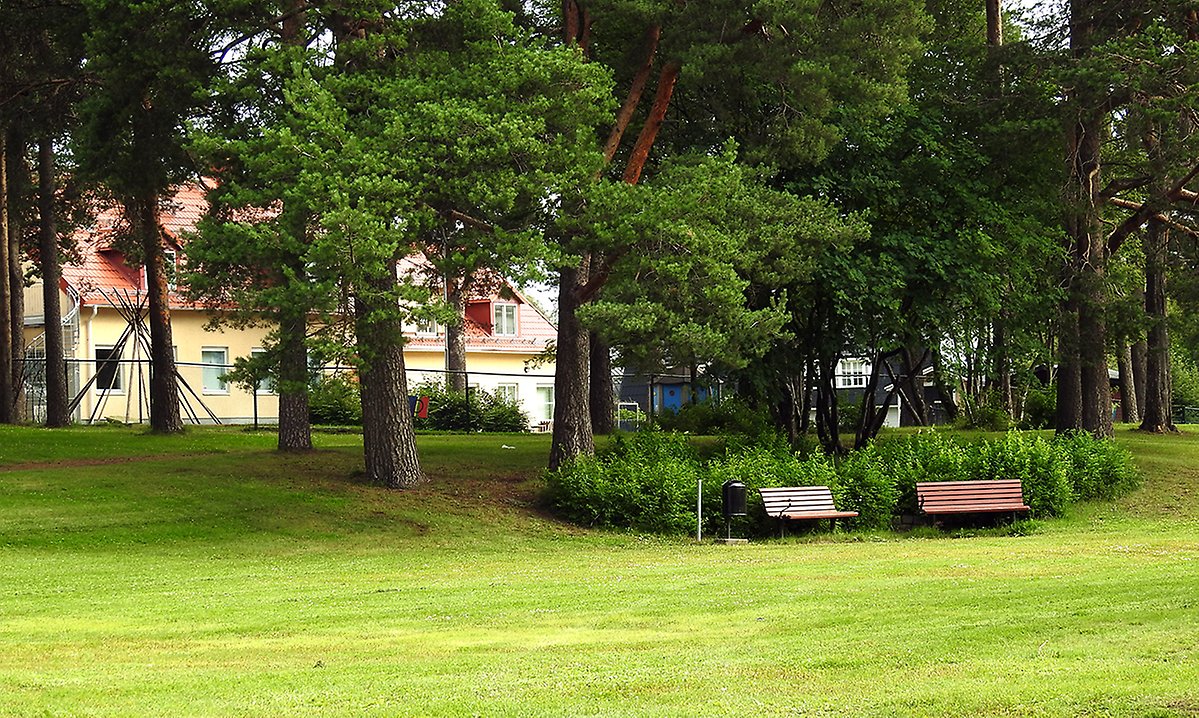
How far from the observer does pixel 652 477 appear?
24.1 metres

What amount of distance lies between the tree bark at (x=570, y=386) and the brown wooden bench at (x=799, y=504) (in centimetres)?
427

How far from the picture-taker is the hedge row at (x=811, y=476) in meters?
23.9

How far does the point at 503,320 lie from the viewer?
57.8 meters

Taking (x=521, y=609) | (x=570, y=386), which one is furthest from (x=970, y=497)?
(x=521, y=609)

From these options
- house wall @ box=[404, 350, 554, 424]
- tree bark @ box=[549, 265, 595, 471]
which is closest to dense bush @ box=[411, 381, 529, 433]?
house wall @ box=[404, 350, 554, 424]

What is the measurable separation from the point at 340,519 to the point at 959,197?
14.7m

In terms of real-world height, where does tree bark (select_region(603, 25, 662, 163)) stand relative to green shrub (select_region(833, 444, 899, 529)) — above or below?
above

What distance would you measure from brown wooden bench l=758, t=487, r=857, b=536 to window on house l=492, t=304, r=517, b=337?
34.5 meters

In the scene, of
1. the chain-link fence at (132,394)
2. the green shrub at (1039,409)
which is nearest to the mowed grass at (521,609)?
A: the chain-link fence at (132,394)

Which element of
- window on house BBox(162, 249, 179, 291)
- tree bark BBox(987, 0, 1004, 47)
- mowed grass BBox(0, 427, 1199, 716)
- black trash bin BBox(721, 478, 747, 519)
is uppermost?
tree bark BBox(987, 0, 1004, 47)

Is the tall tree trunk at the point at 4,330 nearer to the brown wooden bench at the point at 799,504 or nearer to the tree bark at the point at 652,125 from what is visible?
the tree bark at the point at 652,125

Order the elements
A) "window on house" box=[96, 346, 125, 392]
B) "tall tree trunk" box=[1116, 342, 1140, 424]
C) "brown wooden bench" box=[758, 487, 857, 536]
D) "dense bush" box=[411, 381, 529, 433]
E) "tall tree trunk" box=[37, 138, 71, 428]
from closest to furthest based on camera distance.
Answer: "brown wooden bench" box=[758, 487, 857, 536] < "tall tree trunk" box=[37, 138, 71, 428] < "window on house" box=[96, 346, 125, 392] < "dense bush" box=[411, 381, 529, 433] < "tall tree trunk" box=[1116, 342, 1140, 424]

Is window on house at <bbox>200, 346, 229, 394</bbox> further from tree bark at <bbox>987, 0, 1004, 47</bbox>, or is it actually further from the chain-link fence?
tree bark at <bbox>987, 0, 1004, 47</bbox>

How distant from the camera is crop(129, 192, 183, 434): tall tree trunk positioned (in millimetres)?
30984
